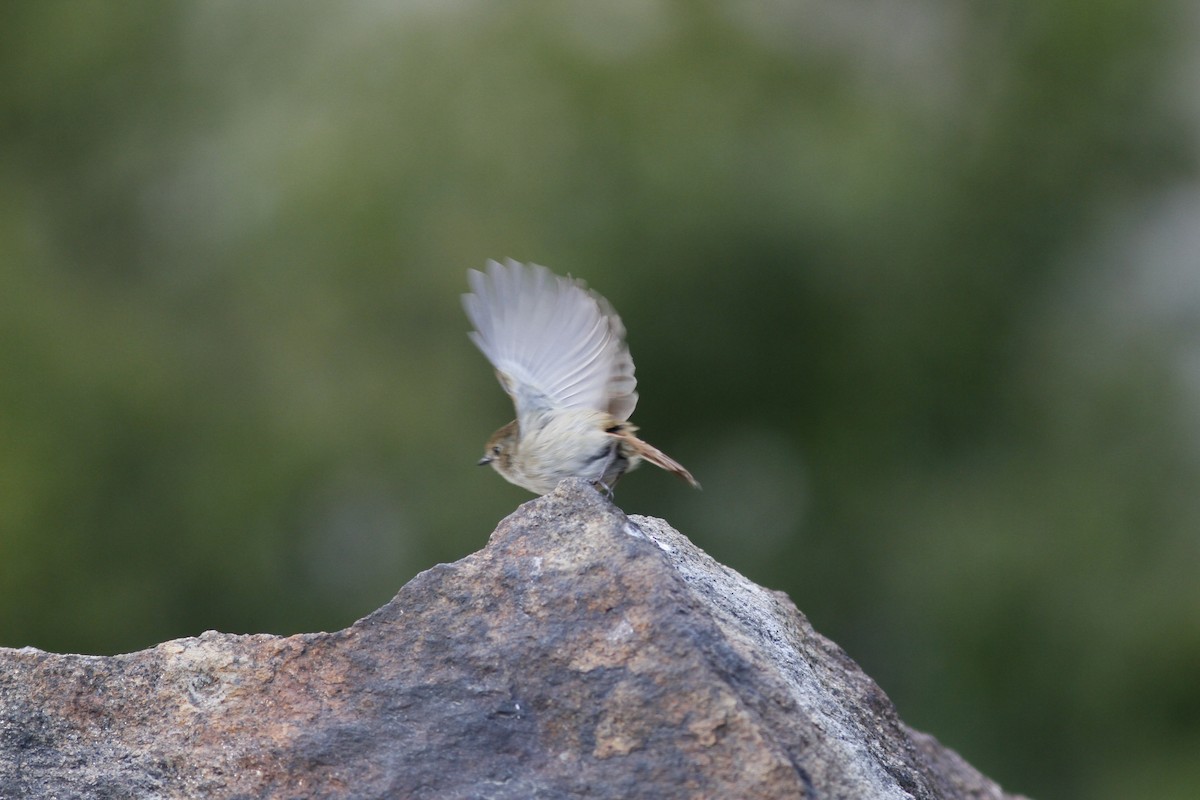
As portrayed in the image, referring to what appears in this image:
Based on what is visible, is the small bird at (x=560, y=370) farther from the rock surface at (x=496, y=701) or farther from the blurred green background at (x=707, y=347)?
the blurred green background at (x=707, y=347)

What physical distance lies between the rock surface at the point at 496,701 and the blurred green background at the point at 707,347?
5492 millimetres

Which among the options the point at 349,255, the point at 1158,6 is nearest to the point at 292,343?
the point at 349,255

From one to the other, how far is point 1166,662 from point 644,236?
4.35 meters

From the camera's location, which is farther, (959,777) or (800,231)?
(800,231)

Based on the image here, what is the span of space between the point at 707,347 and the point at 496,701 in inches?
262

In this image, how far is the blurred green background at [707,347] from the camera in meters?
8.91

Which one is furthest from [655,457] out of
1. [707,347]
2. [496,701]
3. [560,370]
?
[707,347]

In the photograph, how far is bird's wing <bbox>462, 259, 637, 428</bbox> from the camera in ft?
12.1

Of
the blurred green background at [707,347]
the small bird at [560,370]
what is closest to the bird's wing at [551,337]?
the small bird at [560,370]

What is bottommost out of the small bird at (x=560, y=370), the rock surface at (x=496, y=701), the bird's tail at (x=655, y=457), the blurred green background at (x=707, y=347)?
the rock surface at (x=496, y=701)

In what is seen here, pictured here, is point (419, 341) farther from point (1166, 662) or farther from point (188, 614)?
point (1166, 662)

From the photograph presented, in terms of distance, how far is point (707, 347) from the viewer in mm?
9273

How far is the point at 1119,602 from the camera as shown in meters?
8.99

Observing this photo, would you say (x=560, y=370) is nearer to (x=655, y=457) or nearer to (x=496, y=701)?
(x=655, y=457)
